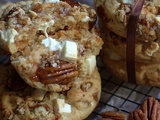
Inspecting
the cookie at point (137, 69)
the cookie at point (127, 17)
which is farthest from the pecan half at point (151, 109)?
the cookie at point (127, 17)

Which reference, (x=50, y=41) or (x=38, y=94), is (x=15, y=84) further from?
(x=50, y=41)

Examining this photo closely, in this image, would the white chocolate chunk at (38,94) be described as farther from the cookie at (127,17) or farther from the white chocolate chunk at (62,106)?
the cookie at (127,17)

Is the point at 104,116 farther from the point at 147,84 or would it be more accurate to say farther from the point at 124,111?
the point at 147,84

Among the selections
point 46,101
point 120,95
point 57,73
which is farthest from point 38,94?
point 120,95

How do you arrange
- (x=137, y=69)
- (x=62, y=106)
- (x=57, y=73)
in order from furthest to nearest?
1. (x=137, y=69)
2. (x=62, y=106)
3. (x=57, y=73)

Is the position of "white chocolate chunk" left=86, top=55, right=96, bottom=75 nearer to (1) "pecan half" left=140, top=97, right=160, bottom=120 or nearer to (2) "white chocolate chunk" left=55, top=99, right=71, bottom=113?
(2) "white chocolate chunk" left=55, top=99, right=71, bottom=113

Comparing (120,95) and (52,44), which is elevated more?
(52,44)

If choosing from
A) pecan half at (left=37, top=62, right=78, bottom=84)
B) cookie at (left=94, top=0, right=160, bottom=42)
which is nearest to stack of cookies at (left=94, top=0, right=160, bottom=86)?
cookie at (left=94, top=0, right=160, bottom=42)
